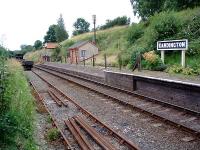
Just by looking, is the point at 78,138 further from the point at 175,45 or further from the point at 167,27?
the point at 167,27

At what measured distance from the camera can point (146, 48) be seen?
29.4 m

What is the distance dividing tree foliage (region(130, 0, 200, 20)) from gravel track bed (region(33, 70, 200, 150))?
83.2ft

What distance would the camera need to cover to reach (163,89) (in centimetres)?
1456

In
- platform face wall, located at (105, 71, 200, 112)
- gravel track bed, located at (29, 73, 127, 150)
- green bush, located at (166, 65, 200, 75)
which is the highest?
green bush, located at (166, 65, 200, 75)

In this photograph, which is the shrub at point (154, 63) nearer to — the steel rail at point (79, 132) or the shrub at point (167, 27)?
the shrub at point (167, 27)

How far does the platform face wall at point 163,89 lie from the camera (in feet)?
40.7

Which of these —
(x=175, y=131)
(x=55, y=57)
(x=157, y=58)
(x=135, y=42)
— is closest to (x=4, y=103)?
(x=175, y=131)

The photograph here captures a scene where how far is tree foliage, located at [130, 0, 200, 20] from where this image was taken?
37312mm

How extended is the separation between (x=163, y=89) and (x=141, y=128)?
466 centimetres

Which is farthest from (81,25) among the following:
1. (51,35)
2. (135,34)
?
(135,34)

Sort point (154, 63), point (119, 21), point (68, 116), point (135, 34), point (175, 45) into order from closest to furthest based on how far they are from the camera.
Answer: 1. point (68, 116)
2. point (175, 45)
3. point (154, 63)
4. point (135, 34)
5. point (119, 21)

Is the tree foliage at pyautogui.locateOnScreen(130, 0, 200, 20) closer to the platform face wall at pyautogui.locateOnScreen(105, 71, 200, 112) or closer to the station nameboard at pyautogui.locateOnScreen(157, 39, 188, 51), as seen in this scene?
the station nameboard at pyautogui.locateOnScreen(157, 39, 188, 51)

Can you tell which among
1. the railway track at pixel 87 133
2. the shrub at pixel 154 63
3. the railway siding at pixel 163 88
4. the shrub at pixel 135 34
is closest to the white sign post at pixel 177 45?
the shrub at pixel 154 63

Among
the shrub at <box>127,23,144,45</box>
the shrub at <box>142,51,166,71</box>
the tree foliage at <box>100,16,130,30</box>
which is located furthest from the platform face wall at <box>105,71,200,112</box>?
the tree foliage at <box>100,16,130,30</box>
